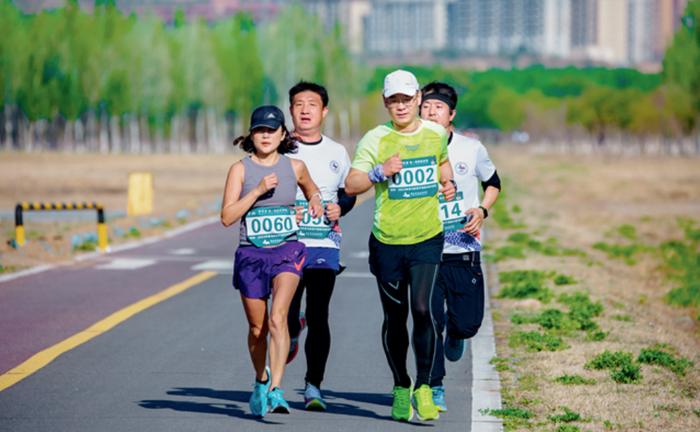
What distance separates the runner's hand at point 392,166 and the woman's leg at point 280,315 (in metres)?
0.92

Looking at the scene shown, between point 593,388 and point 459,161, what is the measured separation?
1.92 m

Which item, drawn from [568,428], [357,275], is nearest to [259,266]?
[568,428]

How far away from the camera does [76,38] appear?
132m

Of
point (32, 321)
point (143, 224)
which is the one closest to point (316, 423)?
point (32, 321)

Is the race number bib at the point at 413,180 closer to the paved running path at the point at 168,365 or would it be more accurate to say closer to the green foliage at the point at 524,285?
the paved running path at the point at 168,365

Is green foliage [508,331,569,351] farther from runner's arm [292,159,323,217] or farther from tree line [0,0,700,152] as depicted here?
tree line [0,0,700,152]

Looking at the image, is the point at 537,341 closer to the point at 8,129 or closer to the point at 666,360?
the point at 666,360

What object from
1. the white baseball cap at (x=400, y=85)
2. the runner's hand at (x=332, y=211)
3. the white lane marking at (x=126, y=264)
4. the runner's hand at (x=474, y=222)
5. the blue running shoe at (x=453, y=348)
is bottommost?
the white lane marking at (x=126, y=264)

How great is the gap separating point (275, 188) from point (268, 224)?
226 mm

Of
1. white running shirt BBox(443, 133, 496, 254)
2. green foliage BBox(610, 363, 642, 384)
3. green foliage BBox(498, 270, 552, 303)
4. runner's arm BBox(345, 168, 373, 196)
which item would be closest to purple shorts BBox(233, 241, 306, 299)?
runner's arm BBox(345, 168, 373, 196)

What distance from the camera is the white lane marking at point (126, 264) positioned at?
2002 centimetres

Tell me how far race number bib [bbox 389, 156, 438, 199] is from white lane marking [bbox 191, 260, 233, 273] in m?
11.1

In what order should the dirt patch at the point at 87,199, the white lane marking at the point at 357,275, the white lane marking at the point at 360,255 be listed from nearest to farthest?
the white lane marking at the point at 357,275, the white lane marking at the point at 360,255, the dirt patch at the point at 87,199

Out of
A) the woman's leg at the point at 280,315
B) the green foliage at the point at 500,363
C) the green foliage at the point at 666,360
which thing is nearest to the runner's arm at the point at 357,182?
the woman's leg at the point at 280,315
